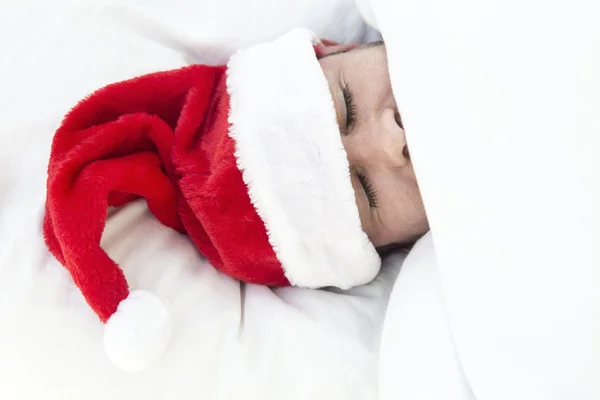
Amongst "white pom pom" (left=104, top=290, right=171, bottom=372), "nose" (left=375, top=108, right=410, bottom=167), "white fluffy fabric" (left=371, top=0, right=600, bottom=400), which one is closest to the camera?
"white fluffy fabric" (left=371, top=0, right=600, bottom=400)

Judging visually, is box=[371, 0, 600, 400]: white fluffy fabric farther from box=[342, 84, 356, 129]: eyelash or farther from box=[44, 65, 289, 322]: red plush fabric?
box=[44, 65, 289, 322]: red plush fabric

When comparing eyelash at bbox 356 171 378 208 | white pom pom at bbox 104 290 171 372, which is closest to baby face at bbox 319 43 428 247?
eyelash at bbox 356 171 378 208

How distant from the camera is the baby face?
2.30ft

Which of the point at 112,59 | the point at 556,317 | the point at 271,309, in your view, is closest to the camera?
the point at 556,317

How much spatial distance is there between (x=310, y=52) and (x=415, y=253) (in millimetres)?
300

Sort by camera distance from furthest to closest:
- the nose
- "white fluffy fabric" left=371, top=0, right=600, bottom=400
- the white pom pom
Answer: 1. the nose
2. the white pom pom
3. "white fluffy fabric" left=371, top=0, right=600, bottom=400

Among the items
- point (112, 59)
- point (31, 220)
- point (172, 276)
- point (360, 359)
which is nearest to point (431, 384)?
point (360, 359)

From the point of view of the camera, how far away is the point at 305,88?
0.69m

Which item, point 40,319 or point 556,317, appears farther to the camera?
point 40,319

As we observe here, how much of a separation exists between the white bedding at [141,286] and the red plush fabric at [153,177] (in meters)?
0.04

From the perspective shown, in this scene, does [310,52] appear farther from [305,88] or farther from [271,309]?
[271,309]

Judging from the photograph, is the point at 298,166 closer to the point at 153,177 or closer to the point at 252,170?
the point at 252,170

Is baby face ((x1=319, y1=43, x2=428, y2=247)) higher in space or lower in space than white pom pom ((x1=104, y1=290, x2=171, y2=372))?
higher

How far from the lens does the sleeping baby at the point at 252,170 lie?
64 cm
